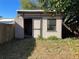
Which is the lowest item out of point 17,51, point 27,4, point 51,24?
point 17,51

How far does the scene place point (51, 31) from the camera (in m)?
22.9

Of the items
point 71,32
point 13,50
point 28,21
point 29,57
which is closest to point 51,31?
point 71,32

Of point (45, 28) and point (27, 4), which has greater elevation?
point (27, 4)

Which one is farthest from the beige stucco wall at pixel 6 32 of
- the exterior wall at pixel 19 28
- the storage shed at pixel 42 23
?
the storage shed at pixel 42 23

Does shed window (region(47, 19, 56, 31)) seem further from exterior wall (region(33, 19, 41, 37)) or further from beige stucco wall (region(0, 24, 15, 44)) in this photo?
beige stucco wall (region(0, 24, 15, 44))

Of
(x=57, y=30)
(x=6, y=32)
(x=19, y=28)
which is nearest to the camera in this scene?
(x=6, y=32)


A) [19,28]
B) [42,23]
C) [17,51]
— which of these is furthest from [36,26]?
[17,51]

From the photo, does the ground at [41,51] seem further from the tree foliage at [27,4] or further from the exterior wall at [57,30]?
the tree foliage at [27,4]

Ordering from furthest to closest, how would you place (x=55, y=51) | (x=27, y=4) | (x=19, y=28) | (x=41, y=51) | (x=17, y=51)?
(x=27, y=4) < (x=19, y=28) < (x=17, y=51) < (x=41, y=51) < (x=55, y=51)

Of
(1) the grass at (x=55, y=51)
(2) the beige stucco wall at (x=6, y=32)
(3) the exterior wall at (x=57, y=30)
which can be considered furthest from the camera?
(3) the exterior wall at (x=57, y=30)

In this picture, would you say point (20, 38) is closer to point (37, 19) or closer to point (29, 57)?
point (37, 19)

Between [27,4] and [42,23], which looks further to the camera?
[27,4]

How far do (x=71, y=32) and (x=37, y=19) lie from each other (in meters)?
4.53

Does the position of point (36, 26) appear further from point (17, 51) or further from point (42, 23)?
point (17, 51)
